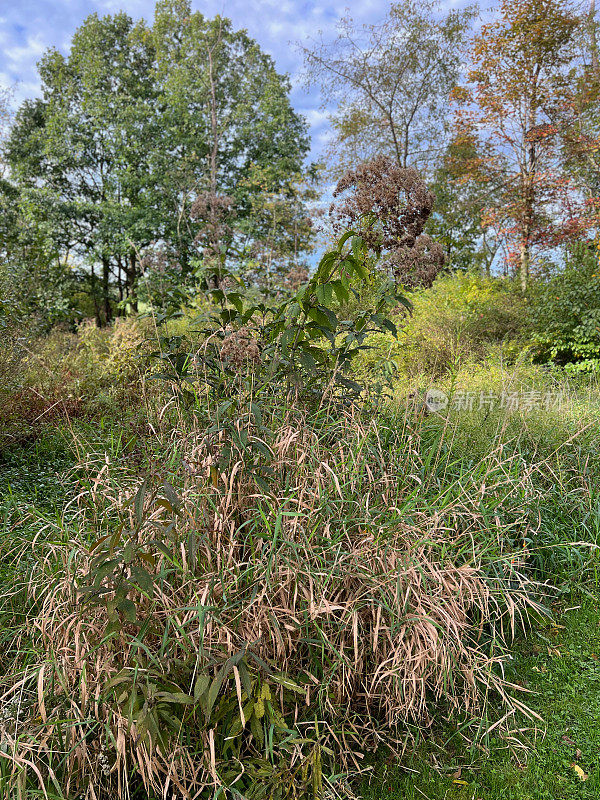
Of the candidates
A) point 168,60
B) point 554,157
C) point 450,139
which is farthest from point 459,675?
point 168,60

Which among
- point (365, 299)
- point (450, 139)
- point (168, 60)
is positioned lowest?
point (365, 299)

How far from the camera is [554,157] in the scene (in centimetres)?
1255

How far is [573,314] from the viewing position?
27.9 ft

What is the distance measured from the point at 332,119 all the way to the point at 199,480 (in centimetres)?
1602

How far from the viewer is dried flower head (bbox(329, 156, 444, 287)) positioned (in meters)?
4.18

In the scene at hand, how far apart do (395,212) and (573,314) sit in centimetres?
544

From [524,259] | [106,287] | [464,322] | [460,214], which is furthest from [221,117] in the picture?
[464,322]

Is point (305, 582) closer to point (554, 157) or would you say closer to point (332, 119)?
point (554, 157)

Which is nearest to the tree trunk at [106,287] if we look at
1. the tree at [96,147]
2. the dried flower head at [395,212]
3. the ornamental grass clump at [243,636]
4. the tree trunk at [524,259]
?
the tree at [96,147]

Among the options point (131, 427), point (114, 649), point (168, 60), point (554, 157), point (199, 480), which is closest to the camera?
point (114, 649)

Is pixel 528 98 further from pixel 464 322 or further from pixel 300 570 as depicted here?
pixel 300 570

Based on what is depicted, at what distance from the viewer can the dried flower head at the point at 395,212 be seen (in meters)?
4.18

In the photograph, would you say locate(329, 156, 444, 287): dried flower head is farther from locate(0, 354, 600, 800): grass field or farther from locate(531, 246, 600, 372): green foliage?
locate(531, 246, 600, 372): green foliage

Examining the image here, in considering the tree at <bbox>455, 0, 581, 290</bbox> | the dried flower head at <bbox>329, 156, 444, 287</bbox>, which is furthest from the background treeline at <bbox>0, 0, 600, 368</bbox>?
the dried flower head at <bbox>329, 156, 444, 287</bbox>
